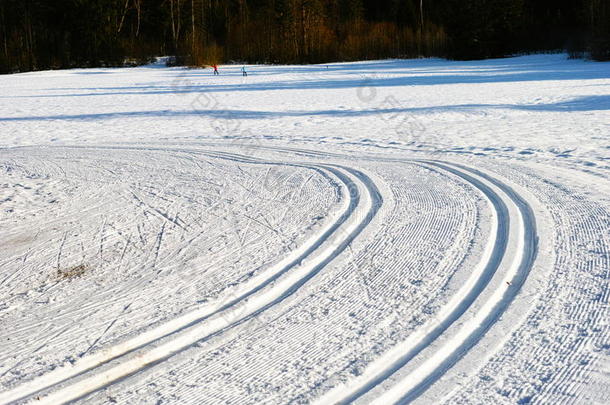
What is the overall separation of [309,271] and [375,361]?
57.1 inches

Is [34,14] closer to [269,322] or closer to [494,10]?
[494,10]

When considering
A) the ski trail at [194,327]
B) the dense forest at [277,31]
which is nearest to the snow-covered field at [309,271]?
the ski trail at [194,327]

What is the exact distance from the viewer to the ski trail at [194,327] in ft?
10.4

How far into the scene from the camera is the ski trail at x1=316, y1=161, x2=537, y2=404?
3070 millimetres

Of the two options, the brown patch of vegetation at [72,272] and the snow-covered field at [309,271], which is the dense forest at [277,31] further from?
the brown patch of vegetation at [72,272]

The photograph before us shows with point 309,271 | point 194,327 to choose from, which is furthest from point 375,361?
point 309,271

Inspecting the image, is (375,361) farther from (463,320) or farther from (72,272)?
(72,272)

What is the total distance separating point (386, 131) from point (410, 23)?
54155mm

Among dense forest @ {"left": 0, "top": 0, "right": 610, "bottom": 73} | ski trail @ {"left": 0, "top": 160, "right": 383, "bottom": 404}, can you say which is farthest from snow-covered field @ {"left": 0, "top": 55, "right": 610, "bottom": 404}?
dense forest @ {"left": 0, "top": 0, "right": 610, "bottom": 73}

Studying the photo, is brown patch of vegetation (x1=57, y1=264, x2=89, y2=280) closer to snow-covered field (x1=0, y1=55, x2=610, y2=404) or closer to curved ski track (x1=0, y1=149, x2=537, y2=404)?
snow-covered field (x1=0, y1=55, x2=610, y2=404)

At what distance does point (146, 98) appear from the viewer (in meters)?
21.7

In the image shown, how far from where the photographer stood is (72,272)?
482 cm

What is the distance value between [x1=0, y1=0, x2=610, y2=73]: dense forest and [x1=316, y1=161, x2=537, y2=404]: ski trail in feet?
112

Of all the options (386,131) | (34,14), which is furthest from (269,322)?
(34,14)
